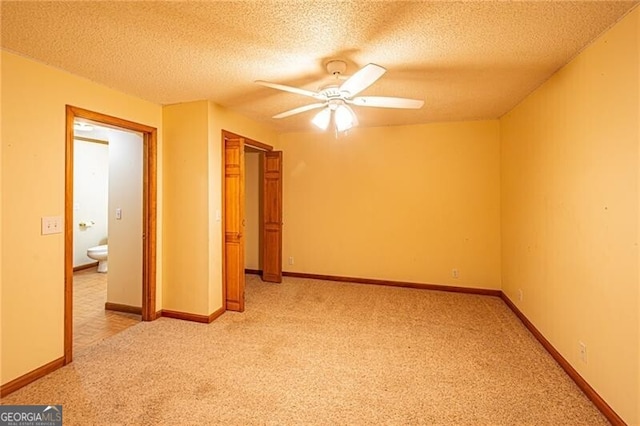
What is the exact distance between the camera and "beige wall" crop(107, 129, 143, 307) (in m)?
3.45

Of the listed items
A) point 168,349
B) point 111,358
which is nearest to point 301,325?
point 168,349

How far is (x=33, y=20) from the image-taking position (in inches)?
67.6

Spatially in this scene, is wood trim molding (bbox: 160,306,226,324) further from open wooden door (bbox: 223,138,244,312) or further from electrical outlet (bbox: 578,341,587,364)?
electrical outlet (bbox: 578,341,587,364)

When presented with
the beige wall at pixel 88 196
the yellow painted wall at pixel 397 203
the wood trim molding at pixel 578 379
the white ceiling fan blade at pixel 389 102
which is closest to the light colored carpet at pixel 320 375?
the wood trim molding at pixel 578 379

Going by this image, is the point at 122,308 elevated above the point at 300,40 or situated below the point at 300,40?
below

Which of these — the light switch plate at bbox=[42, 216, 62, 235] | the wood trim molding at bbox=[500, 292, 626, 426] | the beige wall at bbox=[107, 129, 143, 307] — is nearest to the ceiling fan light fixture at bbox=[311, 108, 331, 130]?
the beige wall at bbox=[107, 129, 143, 307]

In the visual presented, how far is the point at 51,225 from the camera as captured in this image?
232 cm

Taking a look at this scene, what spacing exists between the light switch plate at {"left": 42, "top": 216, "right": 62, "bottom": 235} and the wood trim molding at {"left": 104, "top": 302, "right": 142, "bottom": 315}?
1.51 metres

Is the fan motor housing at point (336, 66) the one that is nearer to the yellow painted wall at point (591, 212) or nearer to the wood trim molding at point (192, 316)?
the yellow painted wall at point (591, 212)

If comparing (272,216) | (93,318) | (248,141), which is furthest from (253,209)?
(93,318)

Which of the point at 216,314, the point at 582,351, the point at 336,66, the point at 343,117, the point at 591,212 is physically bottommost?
the point at 216,314

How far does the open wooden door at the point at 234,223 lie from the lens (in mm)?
3529

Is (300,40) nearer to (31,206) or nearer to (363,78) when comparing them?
(363,78)

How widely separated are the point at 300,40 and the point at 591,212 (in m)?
2.23
